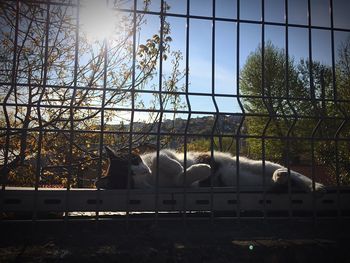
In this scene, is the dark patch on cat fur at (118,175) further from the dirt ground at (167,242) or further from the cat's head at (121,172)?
the dirt ground at (167,242)

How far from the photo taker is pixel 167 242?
2111 mm

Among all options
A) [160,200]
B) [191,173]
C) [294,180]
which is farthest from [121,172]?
[294,180]

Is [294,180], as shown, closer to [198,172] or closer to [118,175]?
[198,172]

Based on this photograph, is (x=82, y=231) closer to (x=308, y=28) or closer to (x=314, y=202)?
(x=314, y=202)

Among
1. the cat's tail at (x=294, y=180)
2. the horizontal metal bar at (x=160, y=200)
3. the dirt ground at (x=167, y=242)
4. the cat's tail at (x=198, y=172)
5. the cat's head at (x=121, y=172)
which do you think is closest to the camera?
the dirt ground at (x=167, y=242)

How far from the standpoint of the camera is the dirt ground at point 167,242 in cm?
187

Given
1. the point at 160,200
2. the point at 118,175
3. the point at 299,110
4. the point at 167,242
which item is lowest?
the point at 167,242

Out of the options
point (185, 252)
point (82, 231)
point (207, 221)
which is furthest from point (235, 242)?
point (82, 231)

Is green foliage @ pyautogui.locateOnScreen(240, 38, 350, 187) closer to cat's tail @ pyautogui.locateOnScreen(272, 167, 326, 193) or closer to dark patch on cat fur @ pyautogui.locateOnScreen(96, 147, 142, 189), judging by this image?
cat's tail @ pyautogui.locateOnScreen(272, 167, 326, 193)

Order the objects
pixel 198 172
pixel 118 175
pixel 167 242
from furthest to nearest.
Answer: pixel 118 175 → pixel 198 172 → pixel 167 242

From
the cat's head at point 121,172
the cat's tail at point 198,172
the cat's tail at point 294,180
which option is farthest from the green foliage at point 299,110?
the cat's head at point 121,172

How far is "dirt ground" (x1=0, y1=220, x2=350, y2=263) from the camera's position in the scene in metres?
1.87

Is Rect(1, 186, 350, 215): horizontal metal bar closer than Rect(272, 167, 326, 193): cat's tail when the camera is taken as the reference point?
Yes

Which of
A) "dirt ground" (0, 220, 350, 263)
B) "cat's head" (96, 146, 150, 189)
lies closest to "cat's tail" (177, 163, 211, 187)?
"cat's head" (96, 146, 150, 189)
